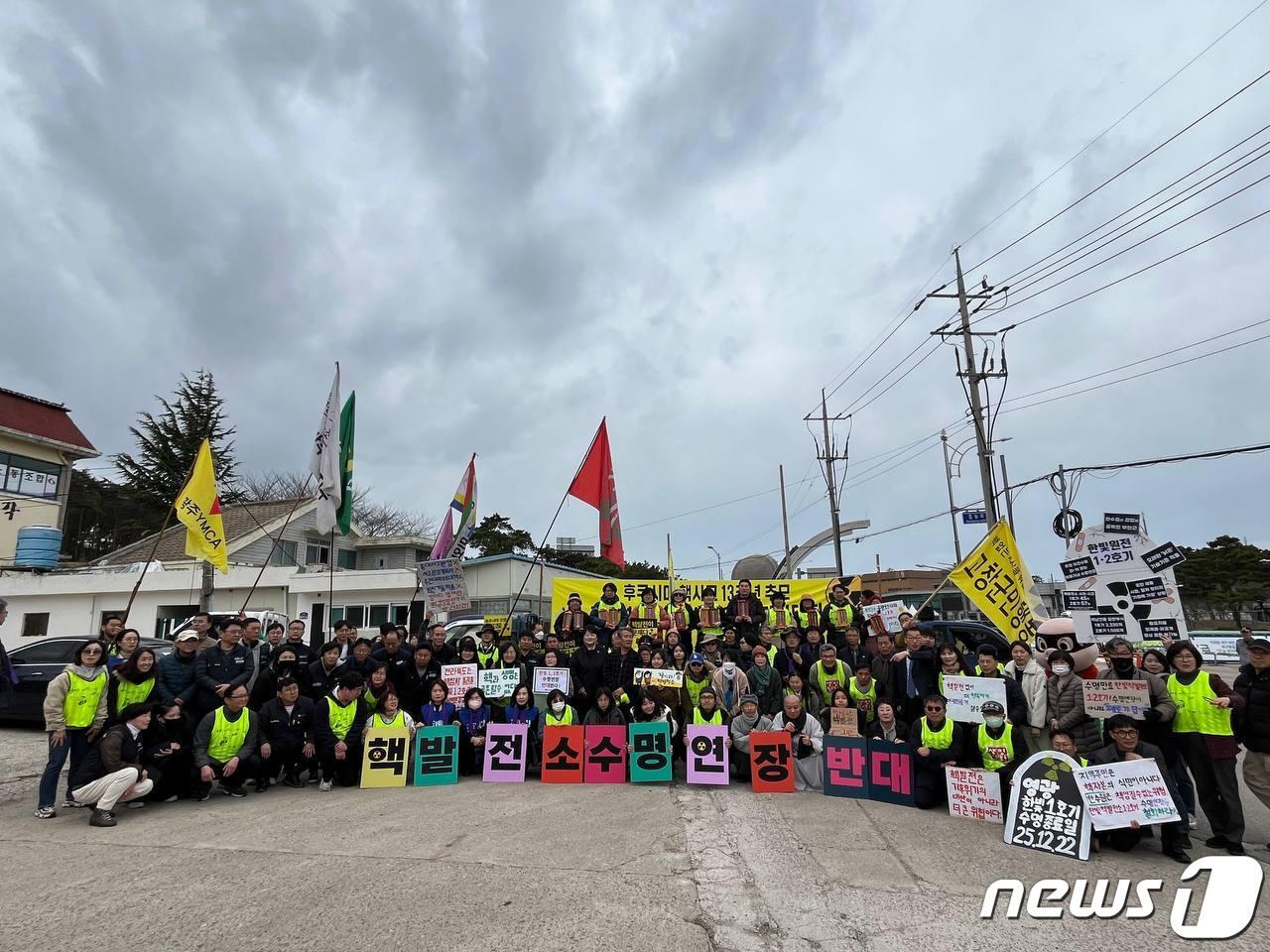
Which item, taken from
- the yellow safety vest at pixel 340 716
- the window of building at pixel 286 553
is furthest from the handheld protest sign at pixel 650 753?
the window of building at pixel 286 553

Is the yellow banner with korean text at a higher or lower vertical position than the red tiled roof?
lower

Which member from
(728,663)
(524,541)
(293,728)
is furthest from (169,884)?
(524,541)

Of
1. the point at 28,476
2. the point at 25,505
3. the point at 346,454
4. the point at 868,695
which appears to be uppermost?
the point at 28,476

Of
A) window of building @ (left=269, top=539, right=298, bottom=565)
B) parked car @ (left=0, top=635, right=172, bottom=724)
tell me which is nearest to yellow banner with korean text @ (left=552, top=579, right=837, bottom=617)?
parked car @ (left=0, top=635, right=172, bottom=724)

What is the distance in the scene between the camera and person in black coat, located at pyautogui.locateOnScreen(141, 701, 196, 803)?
22.3 ft

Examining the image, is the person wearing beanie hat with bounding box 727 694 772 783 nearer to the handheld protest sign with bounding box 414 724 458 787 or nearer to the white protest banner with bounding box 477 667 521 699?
the white protest banner with bounding box 477 667 521 699

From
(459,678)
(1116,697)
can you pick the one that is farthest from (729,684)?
(1116,697)

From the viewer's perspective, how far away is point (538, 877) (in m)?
4.68

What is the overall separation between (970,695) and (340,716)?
6567mm

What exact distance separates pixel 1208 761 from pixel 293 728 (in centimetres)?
864

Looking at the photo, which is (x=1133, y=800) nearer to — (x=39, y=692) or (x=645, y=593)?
(x=645, y=593)

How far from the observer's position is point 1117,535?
9.36m

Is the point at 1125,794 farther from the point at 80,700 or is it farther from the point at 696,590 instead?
the point at 696,590

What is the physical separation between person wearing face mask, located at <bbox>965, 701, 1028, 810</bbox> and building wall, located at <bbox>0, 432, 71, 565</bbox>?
30.3m
